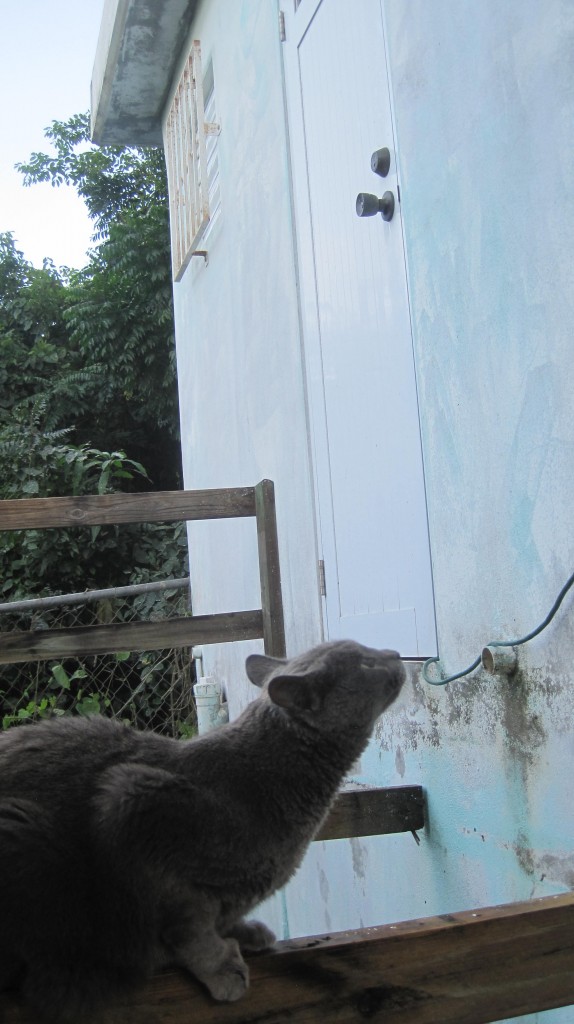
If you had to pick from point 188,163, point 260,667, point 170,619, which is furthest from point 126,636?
point 188,163

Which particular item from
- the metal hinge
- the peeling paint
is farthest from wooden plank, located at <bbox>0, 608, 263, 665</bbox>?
the peeling paint

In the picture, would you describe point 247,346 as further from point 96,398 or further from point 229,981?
point 96,398

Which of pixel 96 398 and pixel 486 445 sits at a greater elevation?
pixel 96 398

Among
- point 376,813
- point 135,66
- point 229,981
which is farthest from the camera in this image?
point 135,66

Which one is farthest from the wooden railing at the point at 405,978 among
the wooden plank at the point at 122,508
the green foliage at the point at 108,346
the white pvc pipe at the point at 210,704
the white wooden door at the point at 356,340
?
the green foliage at the point at 108,346

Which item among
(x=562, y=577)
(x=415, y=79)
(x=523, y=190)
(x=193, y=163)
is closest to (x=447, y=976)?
(x=562, y=577)

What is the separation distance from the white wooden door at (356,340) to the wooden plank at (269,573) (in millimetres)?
222

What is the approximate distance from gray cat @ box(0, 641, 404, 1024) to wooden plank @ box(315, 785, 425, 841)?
89cm

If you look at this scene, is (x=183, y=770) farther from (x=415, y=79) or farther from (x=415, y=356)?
(x=415, y=79)

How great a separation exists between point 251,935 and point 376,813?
1132 mm

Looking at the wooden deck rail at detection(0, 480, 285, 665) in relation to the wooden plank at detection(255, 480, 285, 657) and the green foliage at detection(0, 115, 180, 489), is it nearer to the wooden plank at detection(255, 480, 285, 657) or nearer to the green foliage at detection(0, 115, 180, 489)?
the wooden plank at detection(255, 480, 285, 657)

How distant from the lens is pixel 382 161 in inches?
120

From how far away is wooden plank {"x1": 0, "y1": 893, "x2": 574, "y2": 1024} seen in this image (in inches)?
55.2

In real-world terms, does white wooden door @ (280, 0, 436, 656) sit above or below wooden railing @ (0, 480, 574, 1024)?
above
